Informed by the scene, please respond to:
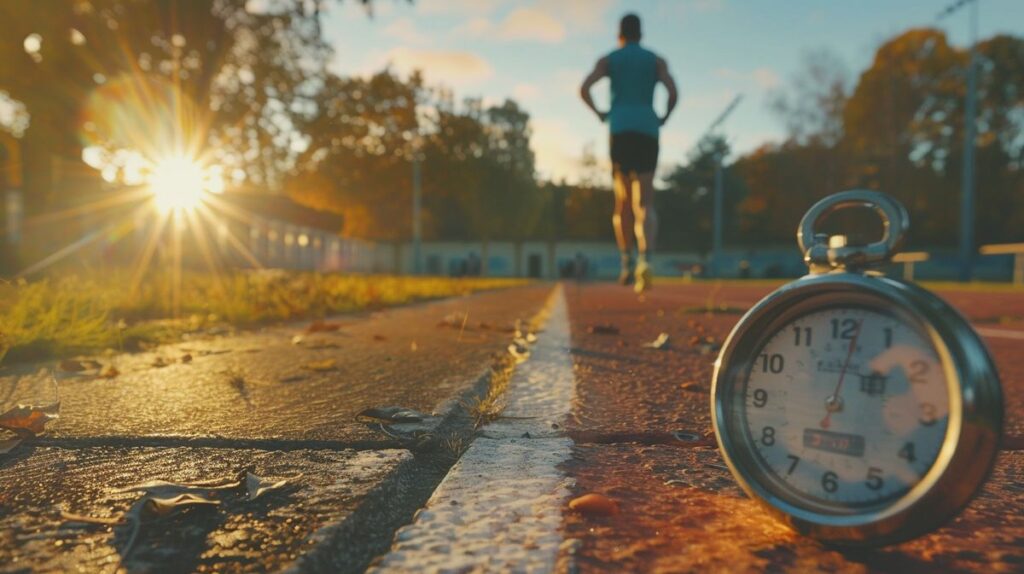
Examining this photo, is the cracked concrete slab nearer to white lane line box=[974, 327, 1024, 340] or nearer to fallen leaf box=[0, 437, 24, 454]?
fallen leaf box=[0, 437, 24, 454]

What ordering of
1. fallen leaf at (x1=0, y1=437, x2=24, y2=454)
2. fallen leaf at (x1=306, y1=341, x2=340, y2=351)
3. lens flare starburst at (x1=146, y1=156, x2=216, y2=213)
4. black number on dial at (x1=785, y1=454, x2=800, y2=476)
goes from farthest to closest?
lens flare starburst at (x1=146, y1=156, x2=216, y2=213) < fallen leaf at (x1=306, y1=341, x2=340, y2=351) < fallen leaf at (x1=0, y1=437, x2=24, y2=454) < black number on dial at (x1=785, y1=454, x2=800, y2=476)

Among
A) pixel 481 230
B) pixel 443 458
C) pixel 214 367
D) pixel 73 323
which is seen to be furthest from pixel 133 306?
pixel 481 230

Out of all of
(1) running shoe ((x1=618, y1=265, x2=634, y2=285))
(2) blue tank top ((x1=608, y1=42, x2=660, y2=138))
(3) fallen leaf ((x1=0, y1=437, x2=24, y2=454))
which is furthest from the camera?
(1) running shoe ((x1=618, y1=265, x2=634, y2=285))

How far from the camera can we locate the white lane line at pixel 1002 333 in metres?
4.35

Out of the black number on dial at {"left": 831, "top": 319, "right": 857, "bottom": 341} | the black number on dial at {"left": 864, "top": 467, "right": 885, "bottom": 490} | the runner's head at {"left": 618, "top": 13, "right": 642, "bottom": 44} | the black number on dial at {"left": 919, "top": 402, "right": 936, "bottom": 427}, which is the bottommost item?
the black number on dial at {"left": 864, "top": 467, "right": 885, "bottom": 490}

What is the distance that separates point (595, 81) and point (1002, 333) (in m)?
3.37

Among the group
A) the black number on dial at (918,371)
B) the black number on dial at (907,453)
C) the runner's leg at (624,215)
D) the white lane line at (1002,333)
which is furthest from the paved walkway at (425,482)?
the runner's leg at (624,215)

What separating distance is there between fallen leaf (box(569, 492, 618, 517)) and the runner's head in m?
5.07

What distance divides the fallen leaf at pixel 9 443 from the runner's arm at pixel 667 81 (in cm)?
472

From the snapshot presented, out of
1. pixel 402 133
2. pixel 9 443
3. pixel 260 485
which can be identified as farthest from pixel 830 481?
pixel 402 133

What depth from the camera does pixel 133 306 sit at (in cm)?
579

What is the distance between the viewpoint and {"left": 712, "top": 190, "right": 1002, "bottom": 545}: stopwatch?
2.97 ft

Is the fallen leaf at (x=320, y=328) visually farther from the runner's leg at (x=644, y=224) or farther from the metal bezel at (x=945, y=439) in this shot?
the metal bezel at (x=945, y=439)

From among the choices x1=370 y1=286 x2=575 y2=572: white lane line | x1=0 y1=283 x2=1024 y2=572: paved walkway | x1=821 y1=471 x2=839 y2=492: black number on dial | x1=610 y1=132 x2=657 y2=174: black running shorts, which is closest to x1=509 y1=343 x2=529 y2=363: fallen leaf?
x1=0 y1=283 x2=1024 y2=572: paved walkway
